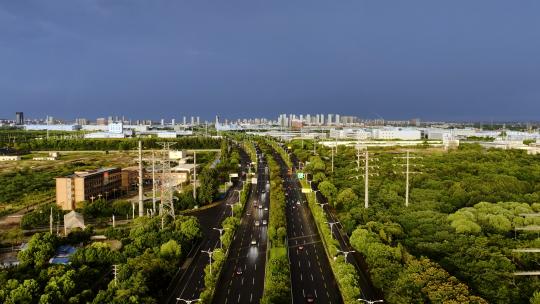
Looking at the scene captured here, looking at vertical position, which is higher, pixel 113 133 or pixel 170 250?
pixel 113 133

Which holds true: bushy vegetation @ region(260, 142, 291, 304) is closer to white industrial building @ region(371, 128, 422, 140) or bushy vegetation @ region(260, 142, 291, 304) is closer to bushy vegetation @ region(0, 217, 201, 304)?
bushy vegetation @ region(0, 217, 201, 304)

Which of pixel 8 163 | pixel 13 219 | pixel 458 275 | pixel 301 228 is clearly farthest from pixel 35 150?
pixel 458 275

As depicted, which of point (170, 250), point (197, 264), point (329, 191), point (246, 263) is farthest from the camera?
point (329, 191)

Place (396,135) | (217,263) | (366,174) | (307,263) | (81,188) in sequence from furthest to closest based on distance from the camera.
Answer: (396,135)
(81,188)
(366,174)
(307,263)
(217,263)

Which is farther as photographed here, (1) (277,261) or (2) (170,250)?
(2) (170,250)

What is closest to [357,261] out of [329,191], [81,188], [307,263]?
[307,263]

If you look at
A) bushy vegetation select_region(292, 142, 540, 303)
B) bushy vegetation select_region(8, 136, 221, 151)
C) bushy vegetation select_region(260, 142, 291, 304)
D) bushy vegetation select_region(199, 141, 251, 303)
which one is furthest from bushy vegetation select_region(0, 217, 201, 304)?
bushy vegetation select_region(8, 136, 221, 151)

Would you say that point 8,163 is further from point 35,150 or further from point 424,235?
point 424,235

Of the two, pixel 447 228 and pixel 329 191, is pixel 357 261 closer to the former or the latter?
pixel 447 228
